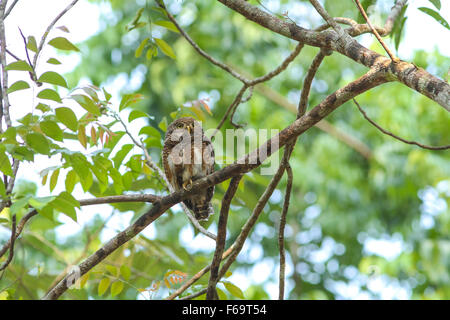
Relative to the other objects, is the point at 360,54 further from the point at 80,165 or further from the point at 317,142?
the point at 317,142

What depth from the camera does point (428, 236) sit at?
29.3 ft

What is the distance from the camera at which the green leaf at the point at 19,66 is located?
5.88ft

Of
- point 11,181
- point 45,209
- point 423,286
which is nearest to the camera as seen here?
point 45,209

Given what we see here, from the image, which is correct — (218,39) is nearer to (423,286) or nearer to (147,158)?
Result: (423,286)

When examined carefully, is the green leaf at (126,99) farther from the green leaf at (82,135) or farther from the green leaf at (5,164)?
the green leaf at (5,164)

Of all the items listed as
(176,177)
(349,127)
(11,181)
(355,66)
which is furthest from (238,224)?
(11,181)

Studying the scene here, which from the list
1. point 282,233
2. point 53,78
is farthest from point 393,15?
point 53,78

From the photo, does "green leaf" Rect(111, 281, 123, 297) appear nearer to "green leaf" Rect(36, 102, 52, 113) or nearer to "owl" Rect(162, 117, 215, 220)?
"owl" Rect(162, 117, 215, 220)

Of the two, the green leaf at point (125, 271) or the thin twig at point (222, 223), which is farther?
the green leaf at point (125, 271)

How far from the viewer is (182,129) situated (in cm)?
325

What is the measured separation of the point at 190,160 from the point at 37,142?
135cm

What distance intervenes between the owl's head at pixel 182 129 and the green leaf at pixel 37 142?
1.41 meters

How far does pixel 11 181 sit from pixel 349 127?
8.34 m

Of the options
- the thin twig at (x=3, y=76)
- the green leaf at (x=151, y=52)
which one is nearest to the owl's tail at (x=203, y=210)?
the green leaf at (x=151, y=52)
